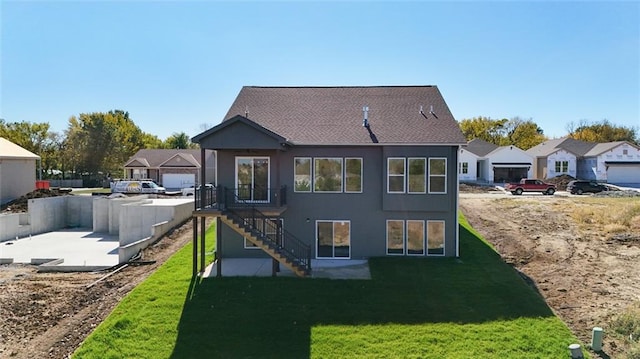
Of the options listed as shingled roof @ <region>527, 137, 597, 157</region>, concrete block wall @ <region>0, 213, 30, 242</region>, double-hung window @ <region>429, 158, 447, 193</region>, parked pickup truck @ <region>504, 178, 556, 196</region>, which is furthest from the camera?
shingled roof @ <region>527, 137, 597, 157</region>

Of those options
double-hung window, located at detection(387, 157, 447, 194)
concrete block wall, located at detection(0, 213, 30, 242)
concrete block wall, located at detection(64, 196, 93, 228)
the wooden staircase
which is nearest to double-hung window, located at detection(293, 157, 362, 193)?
double-hung window, located at detection(387, 157, 447, 194)

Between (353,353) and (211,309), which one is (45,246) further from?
(353,353)

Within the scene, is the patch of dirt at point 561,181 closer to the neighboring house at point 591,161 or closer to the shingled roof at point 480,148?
the neighboring house at point 591,161

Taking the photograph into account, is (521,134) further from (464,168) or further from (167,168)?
(167,168)

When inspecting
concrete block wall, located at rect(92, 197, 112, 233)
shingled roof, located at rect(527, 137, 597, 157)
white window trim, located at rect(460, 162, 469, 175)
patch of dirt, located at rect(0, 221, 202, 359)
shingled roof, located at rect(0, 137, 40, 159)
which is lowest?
patch of dirt, located at rect(0, 221, 202, 359)

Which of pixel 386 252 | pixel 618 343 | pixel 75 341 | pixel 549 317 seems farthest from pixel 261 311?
pixel 618 343

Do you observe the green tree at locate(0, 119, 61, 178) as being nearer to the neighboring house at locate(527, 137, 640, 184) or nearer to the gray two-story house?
the gray two-story house
